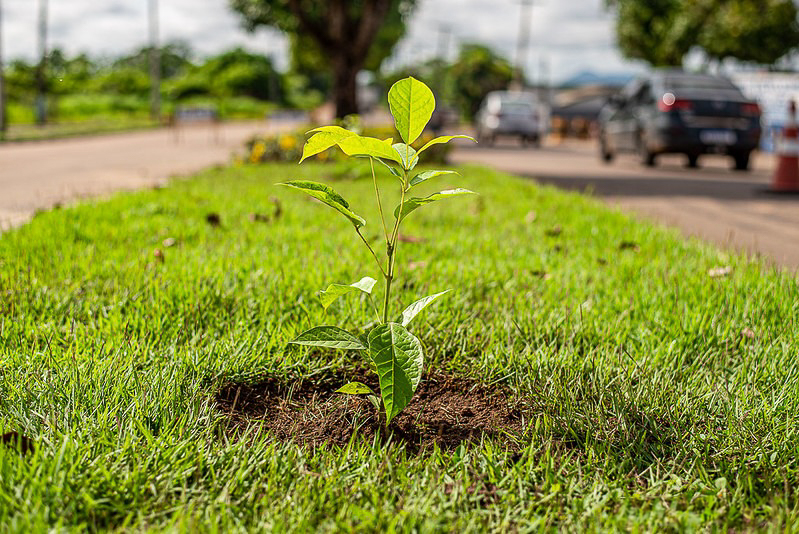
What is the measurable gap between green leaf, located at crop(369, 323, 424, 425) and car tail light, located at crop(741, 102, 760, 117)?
489 inches

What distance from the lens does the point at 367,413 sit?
6.70 ft

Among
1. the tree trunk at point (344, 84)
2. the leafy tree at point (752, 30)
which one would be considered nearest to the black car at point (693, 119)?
the tree trunk at point (344, 84)

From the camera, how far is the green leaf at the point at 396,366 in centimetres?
173

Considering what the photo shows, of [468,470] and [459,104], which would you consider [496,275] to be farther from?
[459,104]

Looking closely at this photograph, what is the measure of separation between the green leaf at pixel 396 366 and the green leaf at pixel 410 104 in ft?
1.53

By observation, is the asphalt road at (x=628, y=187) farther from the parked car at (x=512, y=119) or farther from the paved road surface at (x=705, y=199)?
the parked car at (x=512, y=119)

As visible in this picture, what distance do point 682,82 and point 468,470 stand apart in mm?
13088

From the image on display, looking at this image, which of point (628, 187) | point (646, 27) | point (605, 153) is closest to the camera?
point (628, 187)

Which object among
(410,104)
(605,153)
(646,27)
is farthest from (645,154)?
(646,27)

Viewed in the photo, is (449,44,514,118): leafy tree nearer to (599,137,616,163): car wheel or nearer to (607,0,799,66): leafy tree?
(607,0,799,66): leafy tree

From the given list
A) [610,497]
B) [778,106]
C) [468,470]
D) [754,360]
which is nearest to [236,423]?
[468,470]

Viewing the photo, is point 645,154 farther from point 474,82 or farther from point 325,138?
point 474,82

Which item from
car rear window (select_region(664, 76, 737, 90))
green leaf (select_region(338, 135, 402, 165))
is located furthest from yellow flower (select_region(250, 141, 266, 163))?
green leaf (select_region(338, 135, 402, 165))

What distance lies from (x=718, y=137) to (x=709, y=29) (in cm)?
2214
